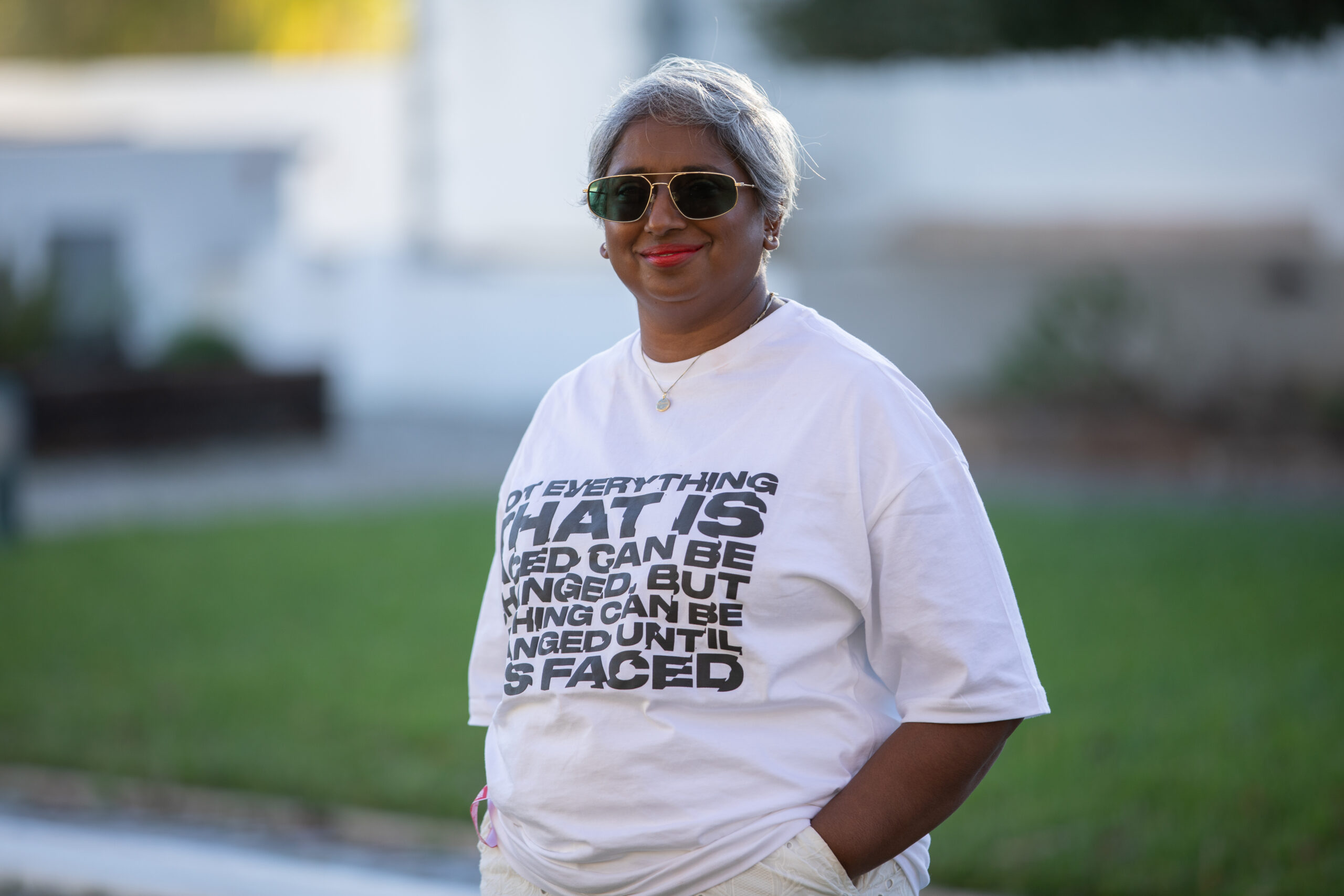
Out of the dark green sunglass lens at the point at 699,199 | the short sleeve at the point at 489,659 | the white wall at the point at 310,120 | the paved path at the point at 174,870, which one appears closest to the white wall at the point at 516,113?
the white wall at the point at 310,120

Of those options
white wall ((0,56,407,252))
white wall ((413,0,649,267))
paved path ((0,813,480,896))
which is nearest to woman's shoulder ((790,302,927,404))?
paved path ((0,813,480,896))

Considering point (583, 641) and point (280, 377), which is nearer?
point (583, 641)

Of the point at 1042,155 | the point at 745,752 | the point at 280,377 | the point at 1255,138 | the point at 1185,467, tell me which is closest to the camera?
the point at 745,752

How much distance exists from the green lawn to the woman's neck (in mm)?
2678

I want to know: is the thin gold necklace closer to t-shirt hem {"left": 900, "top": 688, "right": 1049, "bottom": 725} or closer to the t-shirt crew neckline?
the t-shirt crew neckline

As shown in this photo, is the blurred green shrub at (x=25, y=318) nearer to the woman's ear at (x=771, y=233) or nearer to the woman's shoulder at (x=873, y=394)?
the woman's ear at (x=771, y=233)

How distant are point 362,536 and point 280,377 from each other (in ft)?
25.8

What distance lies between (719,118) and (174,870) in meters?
3.28

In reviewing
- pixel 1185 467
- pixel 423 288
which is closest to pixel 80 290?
pixel 423 288

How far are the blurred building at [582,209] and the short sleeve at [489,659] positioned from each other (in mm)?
9203

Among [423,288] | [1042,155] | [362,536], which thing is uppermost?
[1042,155]

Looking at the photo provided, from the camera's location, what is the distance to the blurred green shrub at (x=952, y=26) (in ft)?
60.5

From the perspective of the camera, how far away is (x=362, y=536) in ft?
35.0

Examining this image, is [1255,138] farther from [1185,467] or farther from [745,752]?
[745,752]
